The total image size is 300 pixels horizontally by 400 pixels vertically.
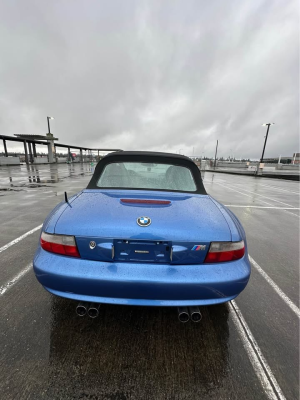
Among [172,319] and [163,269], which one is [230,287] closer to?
[163,269]

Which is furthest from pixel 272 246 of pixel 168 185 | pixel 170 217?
pixel 170 217

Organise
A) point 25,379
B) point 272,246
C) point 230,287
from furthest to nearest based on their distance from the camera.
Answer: point 272,246 → point 230,287 → point 25,379

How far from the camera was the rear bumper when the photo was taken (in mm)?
1560

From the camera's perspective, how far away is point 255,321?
6.98 ft

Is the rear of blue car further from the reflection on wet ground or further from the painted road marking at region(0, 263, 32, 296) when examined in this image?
the painted road marking at region(0, 263, 32, 296)

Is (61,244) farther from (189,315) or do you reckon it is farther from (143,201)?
(189,315)

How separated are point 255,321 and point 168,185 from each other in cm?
190

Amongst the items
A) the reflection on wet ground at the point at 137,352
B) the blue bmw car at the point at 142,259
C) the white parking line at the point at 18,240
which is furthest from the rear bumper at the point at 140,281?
the white parking line at the point at 18,240

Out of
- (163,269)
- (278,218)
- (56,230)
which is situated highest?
(56,230)

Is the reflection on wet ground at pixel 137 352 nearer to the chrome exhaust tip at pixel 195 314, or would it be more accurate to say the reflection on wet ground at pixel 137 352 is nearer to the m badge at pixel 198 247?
the chrome exhaust tip at pixel 195 314

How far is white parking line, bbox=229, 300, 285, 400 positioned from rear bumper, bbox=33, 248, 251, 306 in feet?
2.09

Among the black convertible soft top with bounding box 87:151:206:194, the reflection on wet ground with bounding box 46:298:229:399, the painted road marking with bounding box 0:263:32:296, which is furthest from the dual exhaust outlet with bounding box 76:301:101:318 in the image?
the black convertible soft top with bounding box 87:151:206:194

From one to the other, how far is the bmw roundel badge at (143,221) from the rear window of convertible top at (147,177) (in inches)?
40.4

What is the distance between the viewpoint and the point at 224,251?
5.55 ft
